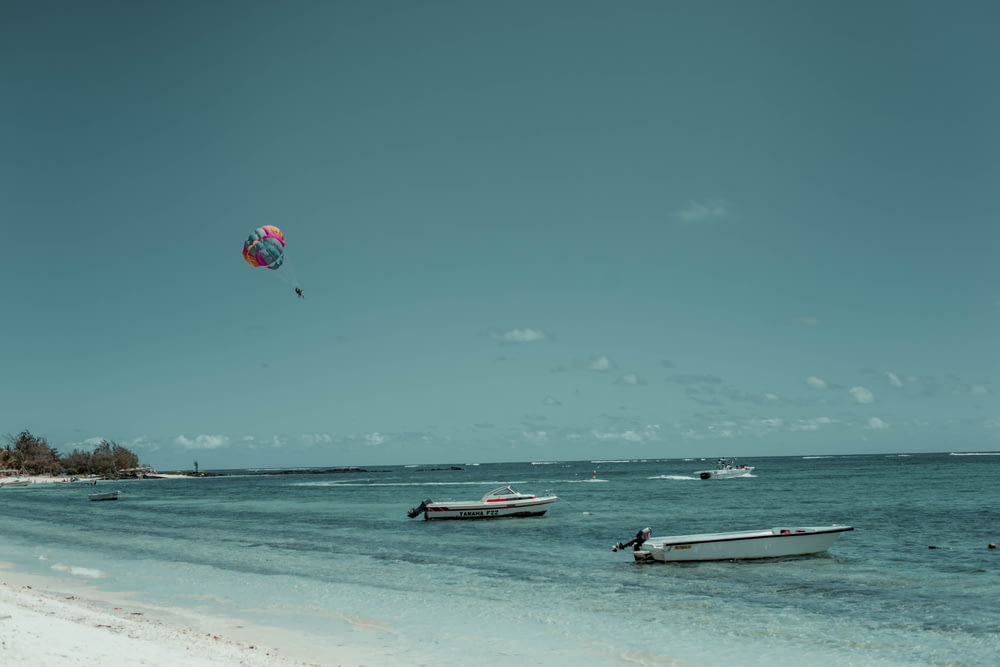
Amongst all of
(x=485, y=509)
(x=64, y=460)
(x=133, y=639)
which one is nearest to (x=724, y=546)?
(x=133, y=639)

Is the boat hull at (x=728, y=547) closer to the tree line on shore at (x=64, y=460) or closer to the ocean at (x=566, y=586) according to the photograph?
the ocean at (x=566, y=586)

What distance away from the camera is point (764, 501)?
185 ft

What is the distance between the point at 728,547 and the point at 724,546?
0.52 ft

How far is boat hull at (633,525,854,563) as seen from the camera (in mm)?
25203

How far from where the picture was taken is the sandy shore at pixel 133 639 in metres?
11.9

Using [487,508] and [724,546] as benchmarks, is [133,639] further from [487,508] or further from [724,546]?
[487,508]

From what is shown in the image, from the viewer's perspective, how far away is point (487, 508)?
1797 inches

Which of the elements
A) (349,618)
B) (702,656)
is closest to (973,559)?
(702,656)

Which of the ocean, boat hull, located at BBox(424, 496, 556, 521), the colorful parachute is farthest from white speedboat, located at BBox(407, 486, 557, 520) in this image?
the colorful parachute

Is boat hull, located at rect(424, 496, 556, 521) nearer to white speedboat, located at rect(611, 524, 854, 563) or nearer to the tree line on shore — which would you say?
white speedboat, located at rect(611, 524, 854, 563)

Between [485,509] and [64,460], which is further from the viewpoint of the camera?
[64,460]

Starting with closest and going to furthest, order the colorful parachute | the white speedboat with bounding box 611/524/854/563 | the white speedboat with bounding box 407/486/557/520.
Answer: the white speedboat with bounding box 611/524/854/563 < the colorful parachute < the white speedboat with bounding box 407/486/557/520

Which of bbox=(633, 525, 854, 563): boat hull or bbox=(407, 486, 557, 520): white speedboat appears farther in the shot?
bbox=(407, 486, 557, 520): white speedboat

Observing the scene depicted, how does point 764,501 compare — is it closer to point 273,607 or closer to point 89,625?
point 273,607
